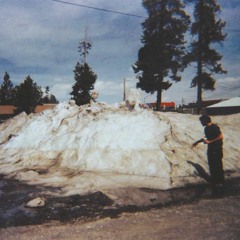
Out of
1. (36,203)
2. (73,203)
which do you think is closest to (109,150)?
(73,203)

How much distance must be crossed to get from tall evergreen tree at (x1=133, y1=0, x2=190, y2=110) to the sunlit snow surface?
1607 cm

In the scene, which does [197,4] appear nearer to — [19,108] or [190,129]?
[190,129]

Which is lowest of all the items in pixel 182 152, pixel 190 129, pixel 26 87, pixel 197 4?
pixel 182 152

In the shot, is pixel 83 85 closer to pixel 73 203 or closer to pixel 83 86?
pixel 83 86

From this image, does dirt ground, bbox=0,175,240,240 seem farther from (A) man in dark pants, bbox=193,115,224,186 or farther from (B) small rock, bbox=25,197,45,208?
(A) man in dark pants, bbox=193,115,224,186

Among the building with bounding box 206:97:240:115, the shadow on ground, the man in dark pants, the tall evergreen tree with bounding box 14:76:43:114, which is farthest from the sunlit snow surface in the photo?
Answer: the building with bounding box 206:97:240:115

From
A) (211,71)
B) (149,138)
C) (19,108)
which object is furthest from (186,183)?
(19,108)

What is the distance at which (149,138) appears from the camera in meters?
9.23

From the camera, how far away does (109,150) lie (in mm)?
8961

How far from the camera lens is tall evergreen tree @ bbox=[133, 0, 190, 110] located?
27.1 meters

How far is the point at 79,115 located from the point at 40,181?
409cm

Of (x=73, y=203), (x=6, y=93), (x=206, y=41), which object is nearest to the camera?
(x=73, y=203)

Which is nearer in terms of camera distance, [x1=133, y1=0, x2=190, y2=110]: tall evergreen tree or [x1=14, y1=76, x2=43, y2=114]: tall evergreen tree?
[x1=133, y1=0, x2=190, y2=110]: tall evergreen tree

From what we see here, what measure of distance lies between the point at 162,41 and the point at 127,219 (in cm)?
2491
